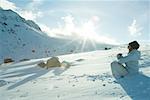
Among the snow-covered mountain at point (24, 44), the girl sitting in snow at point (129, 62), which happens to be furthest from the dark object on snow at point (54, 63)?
the snow-covered mountain at point (24, 44)

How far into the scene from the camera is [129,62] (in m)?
11.8

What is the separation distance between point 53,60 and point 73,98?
9932mm

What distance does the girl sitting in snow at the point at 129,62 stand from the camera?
38.0ft

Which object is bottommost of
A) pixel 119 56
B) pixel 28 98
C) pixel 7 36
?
pixel 28 98

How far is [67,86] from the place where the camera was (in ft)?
37.1

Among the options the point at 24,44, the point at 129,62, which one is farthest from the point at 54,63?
the point at 24,44

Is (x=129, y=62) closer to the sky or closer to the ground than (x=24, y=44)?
closer to the ground

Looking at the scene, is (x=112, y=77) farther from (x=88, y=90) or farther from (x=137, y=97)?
(x=137, y=97)

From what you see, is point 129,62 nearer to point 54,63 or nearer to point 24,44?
point 54,63

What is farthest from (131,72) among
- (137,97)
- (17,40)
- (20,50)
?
(17,40)

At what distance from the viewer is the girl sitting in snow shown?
11.6 metres

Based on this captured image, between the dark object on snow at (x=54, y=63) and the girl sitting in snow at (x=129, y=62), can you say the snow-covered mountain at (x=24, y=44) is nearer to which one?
the dark object on snow at (x=54, y=63)

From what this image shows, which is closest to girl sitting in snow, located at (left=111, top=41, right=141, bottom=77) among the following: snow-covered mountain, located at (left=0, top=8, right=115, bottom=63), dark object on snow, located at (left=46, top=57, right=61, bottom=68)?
dark object on snow, located at (left=46, top=57, right=61, bottom=68)

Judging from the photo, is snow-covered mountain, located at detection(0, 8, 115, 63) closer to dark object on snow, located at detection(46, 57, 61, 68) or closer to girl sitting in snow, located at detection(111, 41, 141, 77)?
dark object on snow, located at detection(46, 57, 61, 68)
